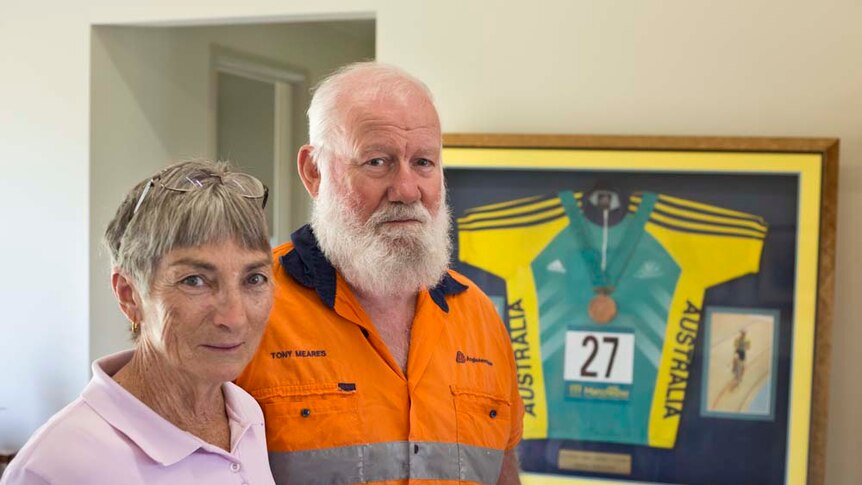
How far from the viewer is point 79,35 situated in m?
2.37

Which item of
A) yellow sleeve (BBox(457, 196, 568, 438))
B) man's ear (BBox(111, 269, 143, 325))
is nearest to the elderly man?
man's ear (BBox(111, 269, 143, 325))

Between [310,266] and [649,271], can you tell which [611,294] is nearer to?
[649,271]

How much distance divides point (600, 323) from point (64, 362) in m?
1.35

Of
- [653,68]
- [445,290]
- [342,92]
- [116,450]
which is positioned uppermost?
[653,68]

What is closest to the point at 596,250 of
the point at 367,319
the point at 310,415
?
the point at 367,319

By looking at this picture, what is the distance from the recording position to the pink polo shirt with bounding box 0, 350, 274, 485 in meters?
0.93

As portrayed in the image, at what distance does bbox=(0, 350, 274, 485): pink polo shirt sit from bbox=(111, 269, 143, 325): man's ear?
0.23 feet

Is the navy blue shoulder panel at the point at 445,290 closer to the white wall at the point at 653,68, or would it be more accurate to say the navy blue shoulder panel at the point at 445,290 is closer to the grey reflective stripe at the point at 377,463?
the grey reflective stripe at the point at 377,463

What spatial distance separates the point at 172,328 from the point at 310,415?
0.36 meters

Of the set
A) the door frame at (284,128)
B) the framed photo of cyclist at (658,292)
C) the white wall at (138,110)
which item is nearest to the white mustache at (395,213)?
the framed photo of cyclist at (658,292)

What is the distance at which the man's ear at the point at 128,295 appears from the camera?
102 centimetres

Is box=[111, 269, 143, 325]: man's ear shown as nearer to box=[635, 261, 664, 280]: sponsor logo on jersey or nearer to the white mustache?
the white mustache

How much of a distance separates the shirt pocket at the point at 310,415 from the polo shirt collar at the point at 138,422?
0.84ft

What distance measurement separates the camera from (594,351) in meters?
2.00
